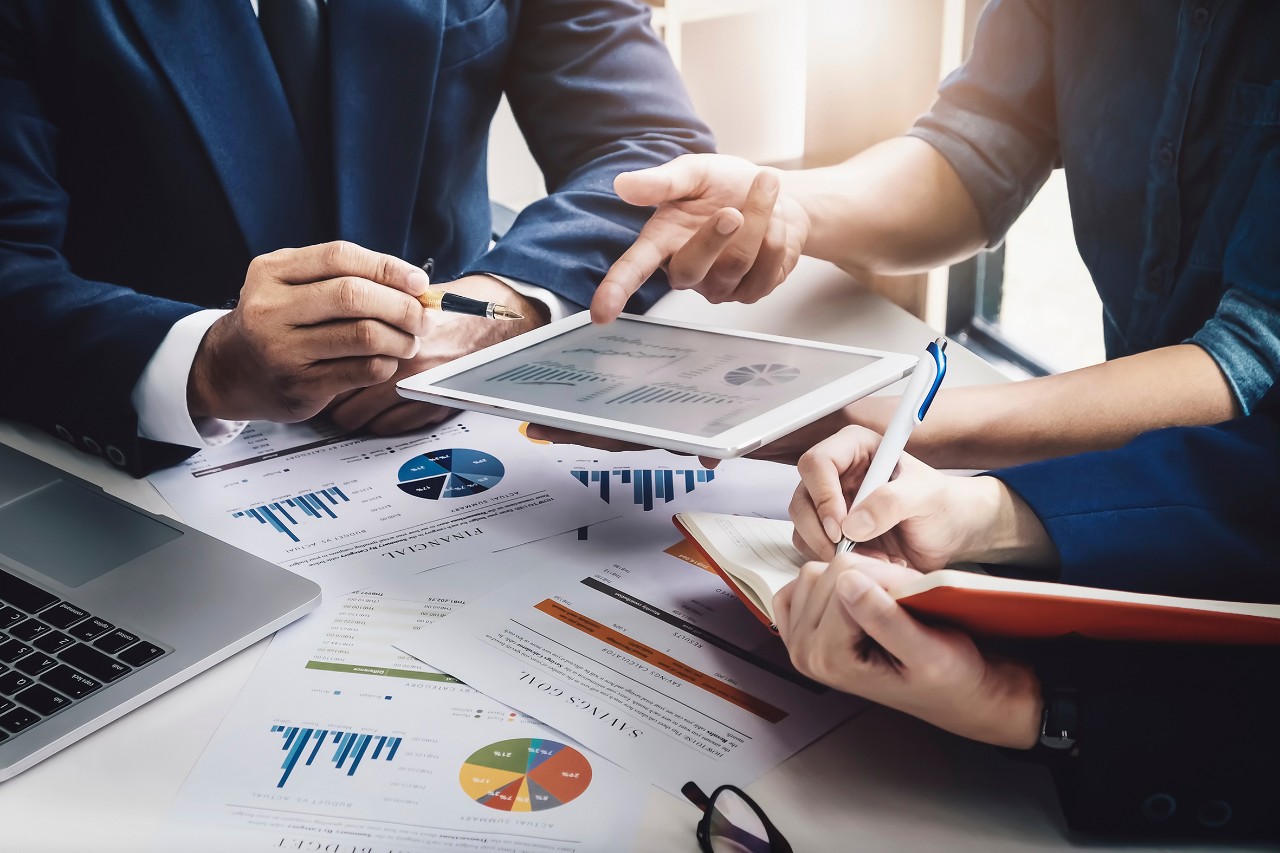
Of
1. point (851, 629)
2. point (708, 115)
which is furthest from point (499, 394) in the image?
point (708, 115)

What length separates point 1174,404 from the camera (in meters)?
0.84

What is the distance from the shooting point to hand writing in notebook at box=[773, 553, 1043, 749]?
1.73 feet

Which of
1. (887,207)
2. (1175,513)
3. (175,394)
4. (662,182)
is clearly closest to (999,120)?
(887,207)

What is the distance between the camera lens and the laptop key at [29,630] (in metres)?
0.66

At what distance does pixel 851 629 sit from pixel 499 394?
359 mm

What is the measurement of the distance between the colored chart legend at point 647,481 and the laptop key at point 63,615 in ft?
1.31

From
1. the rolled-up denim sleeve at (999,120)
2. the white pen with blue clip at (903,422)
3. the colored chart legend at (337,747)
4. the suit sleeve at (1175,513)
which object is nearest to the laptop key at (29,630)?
the colored chart legend at (337,747)

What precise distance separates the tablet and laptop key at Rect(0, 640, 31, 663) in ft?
0.99

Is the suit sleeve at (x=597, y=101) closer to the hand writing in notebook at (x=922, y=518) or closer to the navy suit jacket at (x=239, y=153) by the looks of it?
the navy suit jacket at (x=239, y=153)

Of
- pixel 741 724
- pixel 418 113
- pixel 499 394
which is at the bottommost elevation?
pixel 741 724

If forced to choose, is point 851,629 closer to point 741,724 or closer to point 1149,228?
point 741,724

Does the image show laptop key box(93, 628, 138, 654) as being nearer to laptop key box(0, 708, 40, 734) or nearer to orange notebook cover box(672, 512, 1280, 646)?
laptop key box(0, 708, 40, 734)

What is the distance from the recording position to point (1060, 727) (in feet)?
1.77

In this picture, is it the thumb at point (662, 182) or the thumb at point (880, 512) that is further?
the thumb at point (662, 182)
